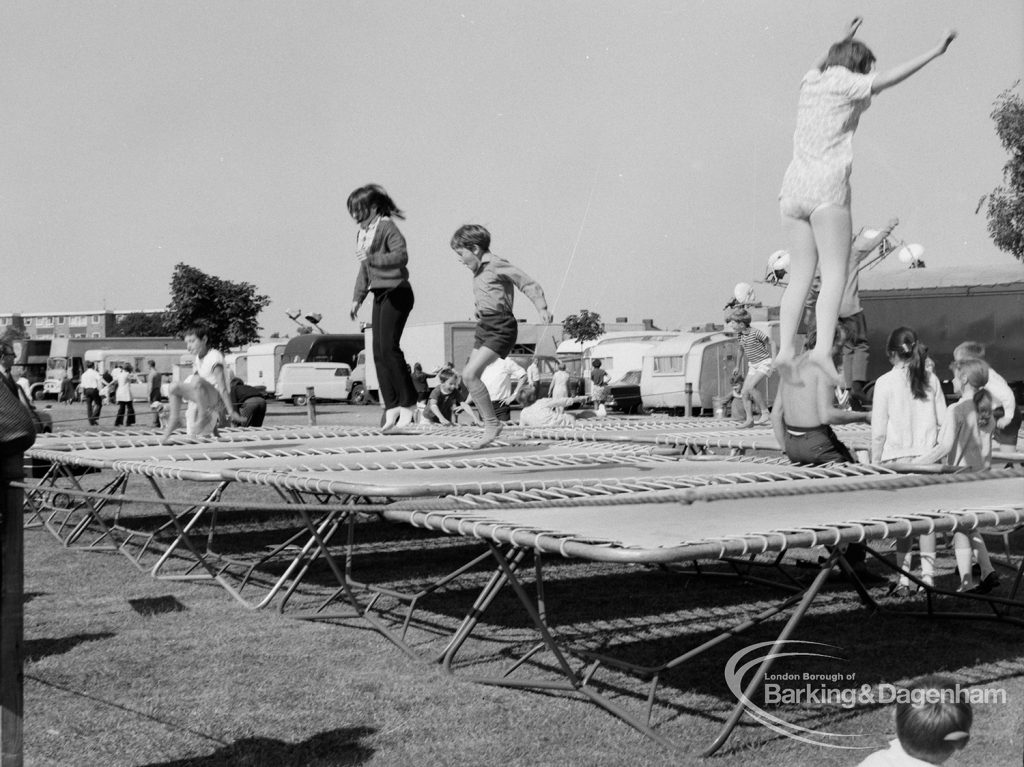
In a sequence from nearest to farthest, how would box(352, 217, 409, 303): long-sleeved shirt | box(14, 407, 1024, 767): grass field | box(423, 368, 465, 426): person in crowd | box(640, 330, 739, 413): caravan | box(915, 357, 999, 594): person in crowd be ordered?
box(14, 407, 1024, 767): grass field → box(915, 357, 999, 594): person in crowd → box(352, 217, 409, 303): long-sleeved shirt → box(423, 368, 465, 426): person in crowd → box(640, 330, 739, 413): caravan

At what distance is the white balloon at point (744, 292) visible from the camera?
1381cm

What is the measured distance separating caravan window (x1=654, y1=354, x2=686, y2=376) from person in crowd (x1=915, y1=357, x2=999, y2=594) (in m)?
17.5

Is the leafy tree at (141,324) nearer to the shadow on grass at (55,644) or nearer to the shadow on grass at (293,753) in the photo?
the shadow on grass at (55,644)

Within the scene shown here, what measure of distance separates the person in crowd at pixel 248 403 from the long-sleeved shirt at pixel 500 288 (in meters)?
4.28

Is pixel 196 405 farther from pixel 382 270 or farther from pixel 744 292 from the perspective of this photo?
pixel 744 292

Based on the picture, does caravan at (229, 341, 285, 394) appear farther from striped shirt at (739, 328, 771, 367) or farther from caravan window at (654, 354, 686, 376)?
striped shirt at (739, 328, 771, 367)

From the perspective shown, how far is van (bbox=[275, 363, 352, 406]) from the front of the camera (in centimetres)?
3331

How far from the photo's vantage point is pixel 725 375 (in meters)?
Answer: 22.9

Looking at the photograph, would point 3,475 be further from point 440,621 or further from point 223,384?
point 223,384

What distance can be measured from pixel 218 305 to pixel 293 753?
44.0 metres

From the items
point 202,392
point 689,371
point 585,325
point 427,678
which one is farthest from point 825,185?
point 585,325

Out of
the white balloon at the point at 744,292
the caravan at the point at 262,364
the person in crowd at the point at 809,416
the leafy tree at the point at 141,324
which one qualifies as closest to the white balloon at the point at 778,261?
the white balloon at the point at 744,292

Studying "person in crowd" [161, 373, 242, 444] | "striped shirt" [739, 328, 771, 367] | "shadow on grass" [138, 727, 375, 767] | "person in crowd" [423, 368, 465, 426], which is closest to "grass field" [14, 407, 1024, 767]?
"shadow on grass" [138, 727, 375, 767]

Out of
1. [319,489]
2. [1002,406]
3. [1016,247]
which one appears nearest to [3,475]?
[319,489]
